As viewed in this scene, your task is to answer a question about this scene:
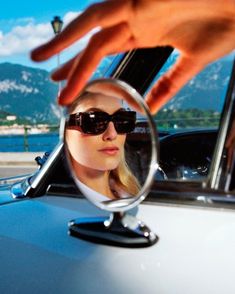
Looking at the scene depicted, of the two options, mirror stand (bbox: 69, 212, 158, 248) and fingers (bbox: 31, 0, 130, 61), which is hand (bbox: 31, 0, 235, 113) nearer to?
fingers (bbox: 31, 0, 130, 61)

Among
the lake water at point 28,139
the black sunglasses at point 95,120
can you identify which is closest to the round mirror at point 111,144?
the black sunglasses at point 95,120

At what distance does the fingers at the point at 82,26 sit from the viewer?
1031mm

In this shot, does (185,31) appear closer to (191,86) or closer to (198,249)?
(191,86)

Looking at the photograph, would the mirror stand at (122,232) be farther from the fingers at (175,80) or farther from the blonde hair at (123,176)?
the fingers at (175,80)

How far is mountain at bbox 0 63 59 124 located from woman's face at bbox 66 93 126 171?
62 mm

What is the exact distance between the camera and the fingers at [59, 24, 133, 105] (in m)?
1.05

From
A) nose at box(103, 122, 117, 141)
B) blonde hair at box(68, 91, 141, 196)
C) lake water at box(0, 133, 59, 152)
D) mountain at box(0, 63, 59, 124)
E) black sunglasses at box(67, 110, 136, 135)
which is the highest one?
mountain at box(0, 63, 59, 124)

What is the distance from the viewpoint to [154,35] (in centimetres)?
114

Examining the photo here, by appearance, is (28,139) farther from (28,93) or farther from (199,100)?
(199,100)

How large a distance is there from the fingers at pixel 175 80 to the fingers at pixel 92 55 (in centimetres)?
18

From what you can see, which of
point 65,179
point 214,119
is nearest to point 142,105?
point 214,119

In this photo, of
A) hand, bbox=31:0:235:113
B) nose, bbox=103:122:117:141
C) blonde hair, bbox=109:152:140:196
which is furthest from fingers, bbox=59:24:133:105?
blonde hair, bbox=109:152:140:196

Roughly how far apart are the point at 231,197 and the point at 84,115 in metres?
0.42

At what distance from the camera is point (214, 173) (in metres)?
1.34
